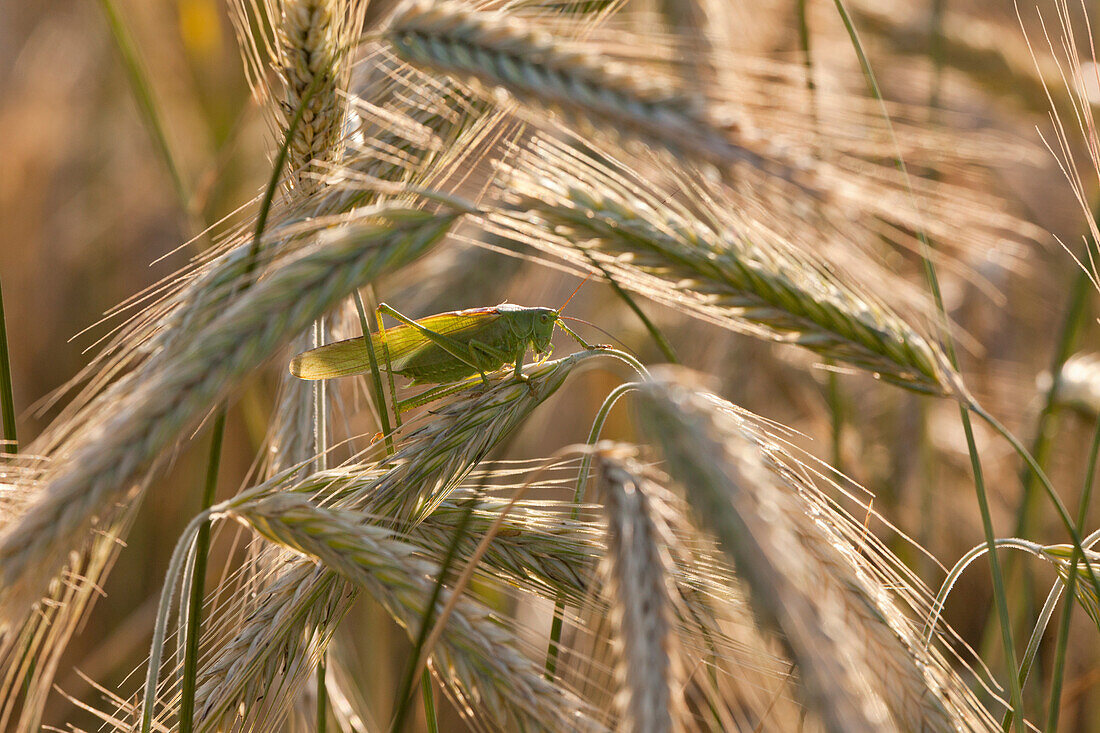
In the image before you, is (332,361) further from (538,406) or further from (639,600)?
(639,600)

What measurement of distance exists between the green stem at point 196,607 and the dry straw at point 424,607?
189 mm

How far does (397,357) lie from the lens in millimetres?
2209

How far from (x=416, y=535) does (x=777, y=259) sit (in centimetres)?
82

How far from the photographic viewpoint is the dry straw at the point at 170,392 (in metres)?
1.01

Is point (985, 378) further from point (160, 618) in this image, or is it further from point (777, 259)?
point (160, 618)

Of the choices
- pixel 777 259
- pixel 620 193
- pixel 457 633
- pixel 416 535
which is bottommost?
pixel 416 535

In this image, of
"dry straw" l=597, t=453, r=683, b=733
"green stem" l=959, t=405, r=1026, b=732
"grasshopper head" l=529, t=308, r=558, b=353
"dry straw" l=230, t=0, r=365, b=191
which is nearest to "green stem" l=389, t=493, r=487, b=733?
"dry straw" l=597, t=453, r=683, b=733

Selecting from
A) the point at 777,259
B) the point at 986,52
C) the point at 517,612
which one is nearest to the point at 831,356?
the point at 777,259

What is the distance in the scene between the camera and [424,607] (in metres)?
1.16

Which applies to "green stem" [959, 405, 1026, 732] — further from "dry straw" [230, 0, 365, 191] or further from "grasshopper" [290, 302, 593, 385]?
"dry straw" [230, 0, 365, 191]

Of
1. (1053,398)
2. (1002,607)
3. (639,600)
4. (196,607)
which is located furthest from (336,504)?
(1053,398)

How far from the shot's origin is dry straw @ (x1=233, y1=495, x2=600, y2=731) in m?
1.15

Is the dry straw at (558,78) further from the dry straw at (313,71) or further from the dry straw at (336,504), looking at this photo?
the dry straw at (336,504)

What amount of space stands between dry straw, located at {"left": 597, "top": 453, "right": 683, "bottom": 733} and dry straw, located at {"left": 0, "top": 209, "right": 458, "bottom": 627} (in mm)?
430
